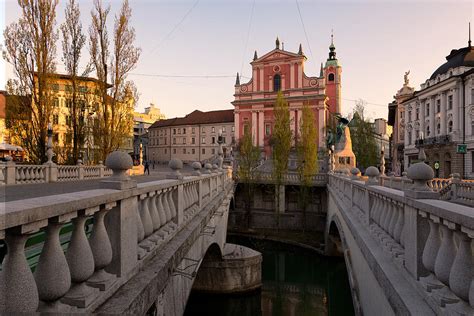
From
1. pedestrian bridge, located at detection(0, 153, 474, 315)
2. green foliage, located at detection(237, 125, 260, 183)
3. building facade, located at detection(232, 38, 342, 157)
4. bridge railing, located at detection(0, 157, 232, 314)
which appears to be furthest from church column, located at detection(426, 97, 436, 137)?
bridge railing, located at detection(0, 157, 232, 314)

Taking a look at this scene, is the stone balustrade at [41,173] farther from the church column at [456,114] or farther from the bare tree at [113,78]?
the church column at [456,114]

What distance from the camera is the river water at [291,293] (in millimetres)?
14055

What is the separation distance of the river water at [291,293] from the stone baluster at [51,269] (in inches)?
482

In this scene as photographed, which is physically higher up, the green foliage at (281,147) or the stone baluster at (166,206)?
the green foliage at (281,147)

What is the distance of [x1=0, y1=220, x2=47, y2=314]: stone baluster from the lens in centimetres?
178

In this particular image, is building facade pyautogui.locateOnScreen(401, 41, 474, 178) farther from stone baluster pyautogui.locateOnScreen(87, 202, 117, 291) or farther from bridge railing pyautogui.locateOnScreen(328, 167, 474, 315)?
stone baluster pyautogui.locateOnScreen(87, 202, 117, 291)

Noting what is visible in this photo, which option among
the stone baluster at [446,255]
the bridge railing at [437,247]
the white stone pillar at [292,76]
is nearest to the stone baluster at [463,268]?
the bridge railing at [437,247]

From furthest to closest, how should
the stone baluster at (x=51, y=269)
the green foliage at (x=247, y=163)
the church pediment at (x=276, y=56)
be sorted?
the church pediment at (x=276, y=56)
the green foliage at (x=247, y=163)
the stone baluster at (x=51, y=269)

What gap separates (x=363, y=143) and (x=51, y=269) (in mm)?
43478

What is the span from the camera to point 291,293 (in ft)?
54.1

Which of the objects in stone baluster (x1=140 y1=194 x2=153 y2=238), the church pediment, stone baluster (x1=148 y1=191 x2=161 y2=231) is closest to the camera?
stone baluster (x1=140 y1=194 x2=153 y2=238)

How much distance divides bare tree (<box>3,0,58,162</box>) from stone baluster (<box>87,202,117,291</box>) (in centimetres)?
1664

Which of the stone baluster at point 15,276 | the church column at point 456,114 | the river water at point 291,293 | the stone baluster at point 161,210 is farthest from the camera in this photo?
the church column at point 456,114

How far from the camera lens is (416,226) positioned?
3.26 metres
